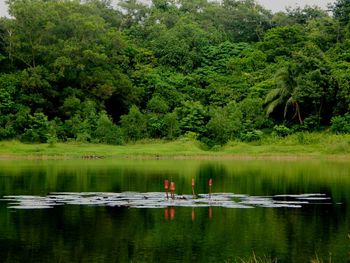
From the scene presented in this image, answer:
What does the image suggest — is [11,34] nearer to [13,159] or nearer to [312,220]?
[13,159]

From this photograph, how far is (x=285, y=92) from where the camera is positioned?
54.8m

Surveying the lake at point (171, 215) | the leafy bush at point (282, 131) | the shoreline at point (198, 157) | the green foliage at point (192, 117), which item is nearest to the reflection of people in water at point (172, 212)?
the lake at point (171, 215)

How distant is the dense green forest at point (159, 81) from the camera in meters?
52.8

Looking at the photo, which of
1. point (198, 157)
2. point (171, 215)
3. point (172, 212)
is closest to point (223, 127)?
point (198, 157)

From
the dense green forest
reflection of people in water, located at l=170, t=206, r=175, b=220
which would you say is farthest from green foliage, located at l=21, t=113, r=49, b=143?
reflection of people in water, located at l=170, t=206, r=175, b=220

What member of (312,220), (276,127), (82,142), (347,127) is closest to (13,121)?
(82,142)

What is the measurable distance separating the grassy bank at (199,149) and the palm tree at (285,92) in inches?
153

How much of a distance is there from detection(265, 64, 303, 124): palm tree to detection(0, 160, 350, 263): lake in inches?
660

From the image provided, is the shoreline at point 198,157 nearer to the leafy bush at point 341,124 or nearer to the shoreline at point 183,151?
the shoreline at point 183,151

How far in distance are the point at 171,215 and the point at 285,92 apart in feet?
112

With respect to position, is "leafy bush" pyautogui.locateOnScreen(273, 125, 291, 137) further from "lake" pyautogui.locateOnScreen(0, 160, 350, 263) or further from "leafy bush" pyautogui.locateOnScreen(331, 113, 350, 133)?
"lake" pyautogui.locateOnScreen(0, 160, 350, 263)

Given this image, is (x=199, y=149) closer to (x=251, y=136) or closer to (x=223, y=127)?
(x=223, y=127)

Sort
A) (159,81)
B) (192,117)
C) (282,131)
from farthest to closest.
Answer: (159,81)
(192,117)
(282,131)

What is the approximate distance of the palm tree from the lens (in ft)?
178
